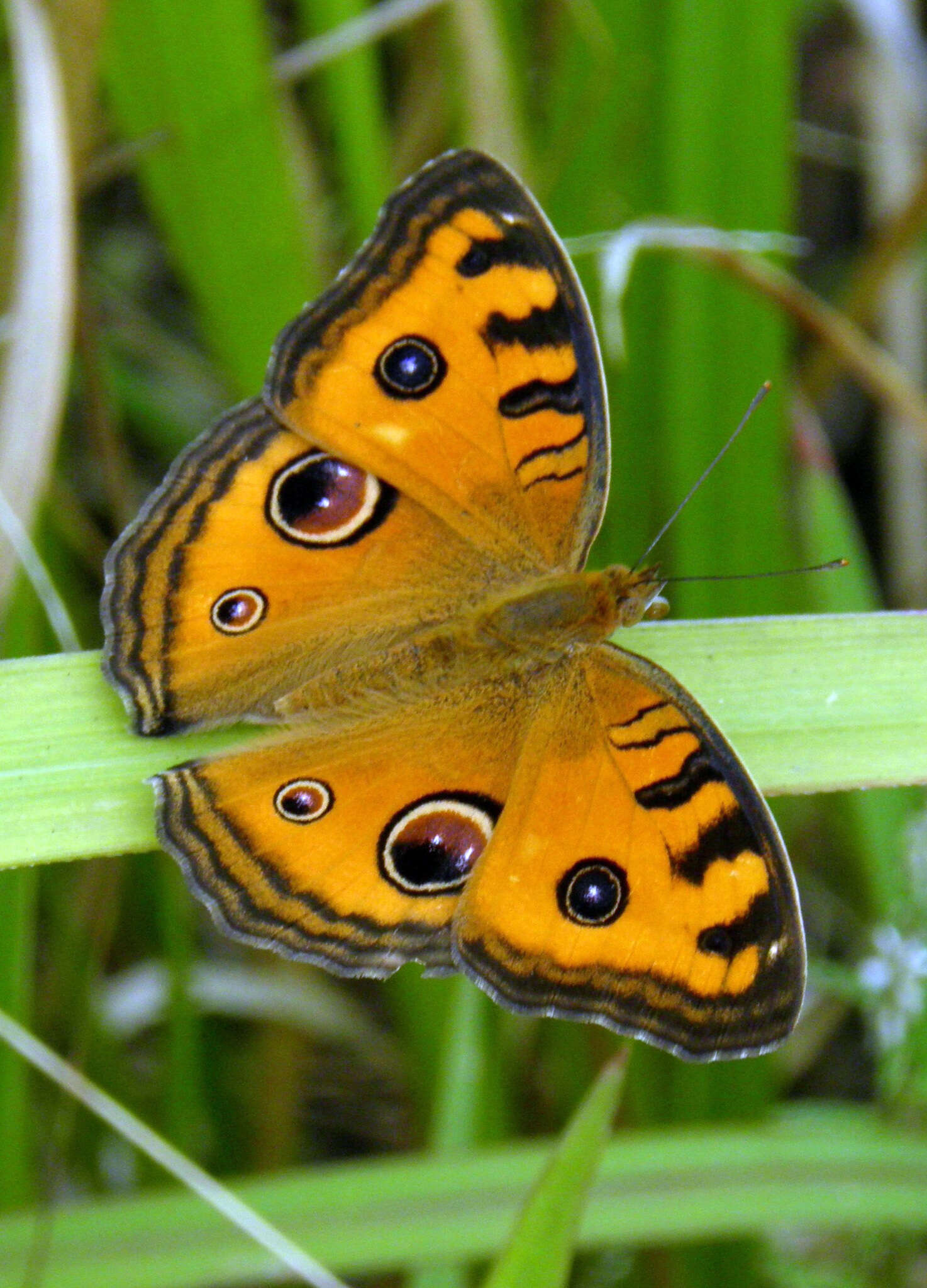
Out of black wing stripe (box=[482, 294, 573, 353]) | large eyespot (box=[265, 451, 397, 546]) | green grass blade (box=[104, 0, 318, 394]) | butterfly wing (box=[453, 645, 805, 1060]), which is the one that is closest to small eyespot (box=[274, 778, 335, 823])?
butterfly wing (box=[453, 645, 805, 1060])

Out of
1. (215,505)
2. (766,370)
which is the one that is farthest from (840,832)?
(215,505)

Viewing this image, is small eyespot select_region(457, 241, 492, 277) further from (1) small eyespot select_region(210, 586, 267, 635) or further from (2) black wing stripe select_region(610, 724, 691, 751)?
(2) black wing stripe select_region(610, 724, 691, 751)

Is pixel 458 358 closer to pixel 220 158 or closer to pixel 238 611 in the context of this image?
pixel 238 611

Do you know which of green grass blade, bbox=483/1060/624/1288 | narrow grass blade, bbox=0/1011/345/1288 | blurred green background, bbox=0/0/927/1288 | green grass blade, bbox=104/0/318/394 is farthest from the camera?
green grass blade, bbox=104/0/318/394

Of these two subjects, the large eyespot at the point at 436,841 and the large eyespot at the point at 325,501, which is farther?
the large eyespot at the point at 325,501

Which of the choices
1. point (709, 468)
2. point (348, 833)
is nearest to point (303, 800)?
point (348, 833)

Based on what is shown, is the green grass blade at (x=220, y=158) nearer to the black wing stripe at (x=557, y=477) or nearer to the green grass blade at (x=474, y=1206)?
the black wing stripe at (x=557, y=477)

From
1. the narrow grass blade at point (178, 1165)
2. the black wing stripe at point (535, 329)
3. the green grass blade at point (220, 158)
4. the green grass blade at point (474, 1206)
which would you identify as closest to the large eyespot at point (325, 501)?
the black wing stripe at point (535, 329)
